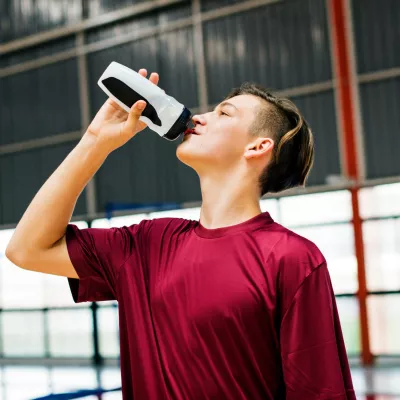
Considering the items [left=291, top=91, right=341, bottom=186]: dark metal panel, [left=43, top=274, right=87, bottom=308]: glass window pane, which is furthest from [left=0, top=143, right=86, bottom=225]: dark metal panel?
[left=291, top=91, right=341, bottom=186]: dark metal panel

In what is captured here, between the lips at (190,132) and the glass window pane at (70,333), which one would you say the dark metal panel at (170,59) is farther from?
the lips at (190,132)

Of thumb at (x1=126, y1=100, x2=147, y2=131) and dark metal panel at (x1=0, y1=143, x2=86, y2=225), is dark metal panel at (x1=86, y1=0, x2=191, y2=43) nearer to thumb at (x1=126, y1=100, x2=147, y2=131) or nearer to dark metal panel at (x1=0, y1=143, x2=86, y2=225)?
dark metal panel at (x1=0, y1=143, x2=86, y2=225)

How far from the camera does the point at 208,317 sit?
6.13ft

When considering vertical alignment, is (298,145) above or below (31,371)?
above

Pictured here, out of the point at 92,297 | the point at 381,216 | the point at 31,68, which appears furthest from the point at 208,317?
Answer: the point at 31,68

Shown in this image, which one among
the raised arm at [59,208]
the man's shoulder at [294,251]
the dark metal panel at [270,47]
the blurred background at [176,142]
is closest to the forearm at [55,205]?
the raised arm at [59,208]

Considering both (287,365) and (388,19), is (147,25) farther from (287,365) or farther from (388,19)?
(287,365)

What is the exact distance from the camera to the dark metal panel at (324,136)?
1216 centimetres

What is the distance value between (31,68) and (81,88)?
1.60 m

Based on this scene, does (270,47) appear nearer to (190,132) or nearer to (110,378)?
(110,378)

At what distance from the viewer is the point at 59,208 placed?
2.07 metres

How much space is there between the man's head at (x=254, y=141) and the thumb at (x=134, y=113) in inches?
6.7

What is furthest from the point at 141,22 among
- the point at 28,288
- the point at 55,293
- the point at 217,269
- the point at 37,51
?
the point at 217,269

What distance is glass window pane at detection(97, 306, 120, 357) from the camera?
14289 millimetres
